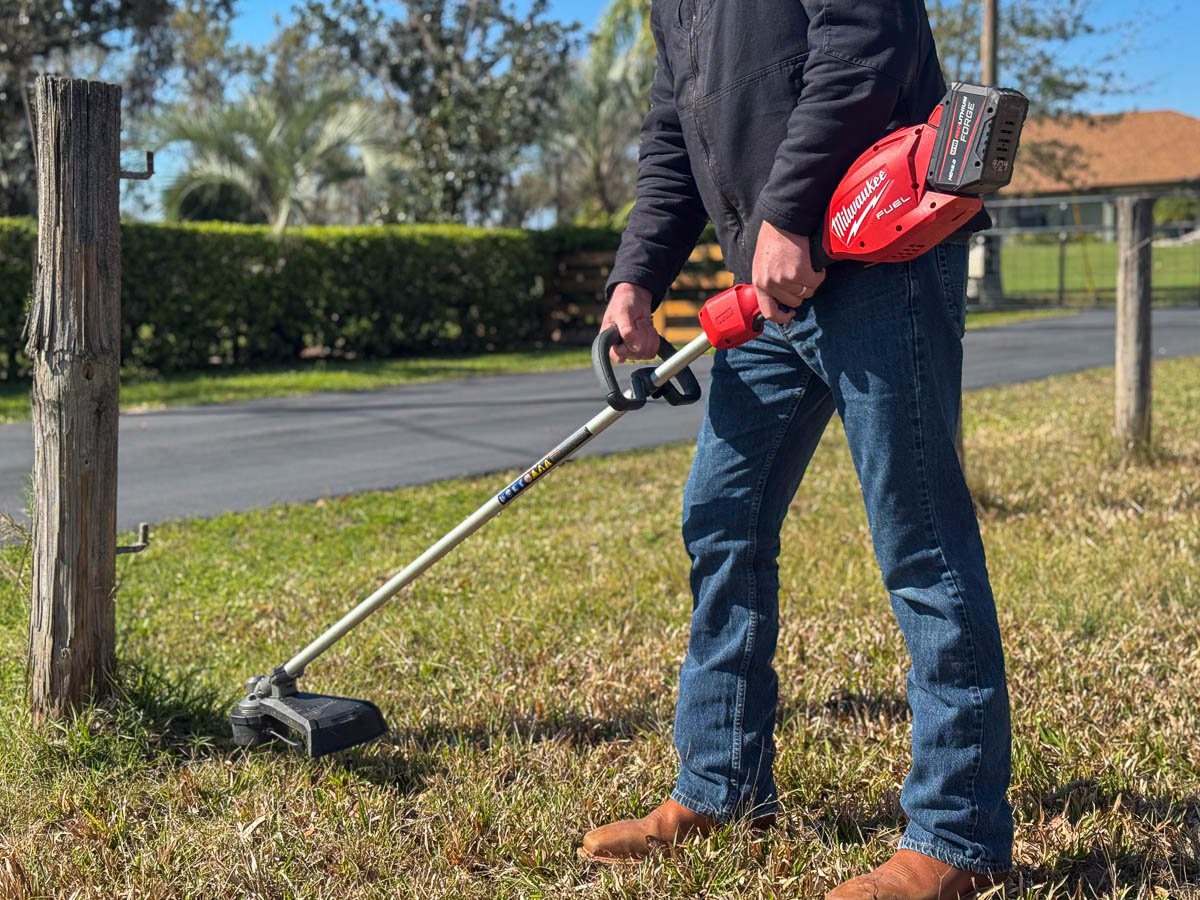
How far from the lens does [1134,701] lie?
325 cm

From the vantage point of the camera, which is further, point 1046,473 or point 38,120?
point 1046,473

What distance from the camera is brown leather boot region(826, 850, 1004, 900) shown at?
7.18 ft

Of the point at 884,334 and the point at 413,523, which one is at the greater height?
the point at 884,334

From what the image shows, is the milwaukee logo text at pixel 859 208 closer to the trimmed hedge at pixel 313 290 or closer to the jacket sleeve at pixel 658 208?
the jacket sleeve at pixel 658 208

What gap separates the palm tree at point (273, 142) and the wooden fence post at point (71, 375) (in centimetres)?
1324

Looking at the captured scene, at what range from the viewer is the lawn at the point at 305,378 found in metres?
11.3

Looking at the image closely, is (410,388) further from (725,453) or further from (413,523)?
(725,453)

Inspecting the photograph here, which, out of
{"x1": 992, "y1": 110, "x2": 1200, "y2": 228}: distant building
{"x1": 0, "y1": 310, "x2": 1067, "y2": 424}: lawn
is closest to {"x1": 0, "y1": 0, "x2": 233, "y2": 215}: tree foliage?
{"x1": 0, "y1": 310, "x2": 1067, "y2": 424}: lawn

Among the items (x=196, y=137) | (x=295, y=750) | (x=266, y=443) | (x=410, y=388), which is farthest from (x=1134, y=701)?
(x=196, y=137)

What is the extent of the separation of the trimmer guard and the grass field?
986 inches

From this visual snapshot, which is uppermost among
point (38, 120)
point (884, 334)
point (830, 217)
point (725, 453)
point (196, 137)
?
point (196, 137)

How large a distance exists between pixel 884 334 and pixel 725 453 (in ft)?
1.43

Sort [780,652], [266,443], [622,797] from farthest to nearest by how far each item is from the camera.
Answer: [266,443] < [780,652] < [622,797]

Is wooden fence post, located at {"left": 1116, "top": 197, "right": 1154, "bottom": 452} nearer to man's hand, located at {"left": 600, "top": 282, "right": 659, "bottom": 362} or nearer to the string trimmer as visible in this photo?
man's hand, located at {"left": 600, "top": 282, "right": 659, "bottom": 362}
